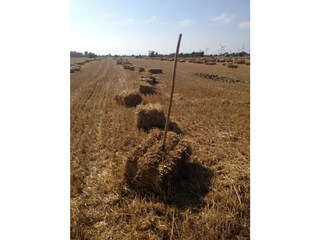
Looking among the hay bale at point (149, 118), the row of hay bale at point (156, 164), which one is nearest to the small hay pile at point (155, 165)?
the row of hay bale at point (156, 164)

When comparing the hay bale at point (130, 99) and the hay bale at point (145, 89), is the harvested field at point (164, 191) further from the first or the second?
the hay bale at point (145, 89)

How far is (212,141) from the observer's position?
4.62 metres

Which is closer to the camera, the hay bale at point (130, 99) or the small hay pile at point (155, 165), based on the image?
the small hay pile at point (155, 165)

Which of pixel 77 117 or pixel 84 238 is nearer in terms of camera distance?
pixel 84 238

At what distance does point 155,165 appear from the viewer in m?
2.91

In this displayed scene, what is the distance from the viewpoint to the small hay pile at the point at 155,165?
114 inches

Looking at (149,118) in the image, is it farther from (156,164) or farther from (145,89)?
(145,89)

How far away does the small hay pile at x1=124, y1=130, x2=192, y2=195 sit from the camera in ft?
9.48
